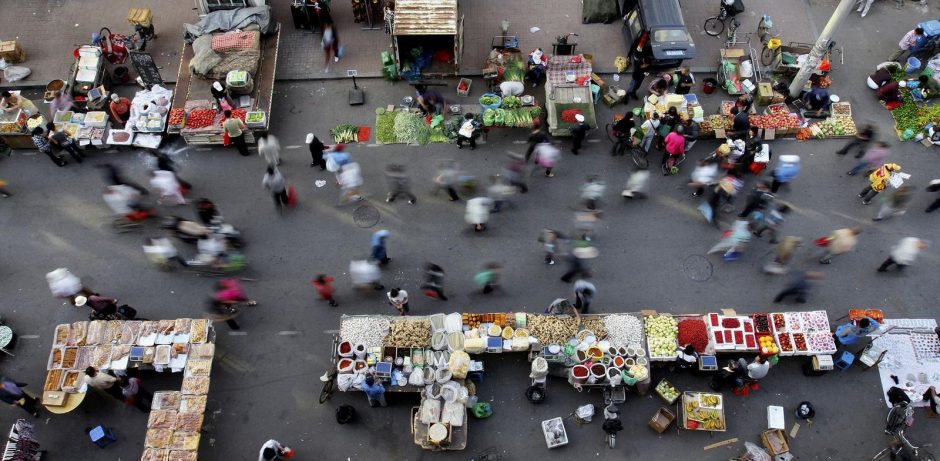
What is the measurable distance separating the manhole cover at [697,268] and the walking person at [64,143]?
1812 centimetres

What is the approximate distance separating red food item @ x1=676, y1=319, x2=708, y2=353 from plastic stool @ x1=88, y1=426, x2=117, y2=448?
45.4 feet

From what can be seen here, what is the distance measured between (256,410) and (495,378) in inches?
234

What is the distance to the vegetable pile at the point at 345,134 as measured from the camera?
2038 cm

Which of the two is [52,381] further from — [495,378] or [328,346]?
[495,378]

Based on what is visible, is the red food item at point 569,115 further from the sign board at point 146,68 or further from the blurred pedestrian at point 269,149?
the sign board at point 146,68

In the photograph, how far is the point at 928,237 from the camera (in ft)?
60.8

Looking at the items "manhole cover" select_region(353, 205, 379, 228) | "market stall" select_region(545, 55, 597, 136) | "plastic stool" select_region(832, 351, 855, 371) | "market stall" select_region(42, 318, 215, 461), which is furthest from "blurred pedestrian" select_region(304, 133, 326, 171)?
"plastic stool" select_region(832, 351, 855, 371)

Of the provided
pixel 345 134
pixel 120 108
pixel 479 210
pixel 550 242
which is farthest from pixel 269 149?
pixel 550 242

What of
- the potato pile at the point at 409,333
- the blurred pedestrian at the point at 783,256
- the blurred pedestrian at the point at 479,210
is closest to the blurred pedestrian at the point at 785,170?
the blurred pedestrian at the point at 783,256

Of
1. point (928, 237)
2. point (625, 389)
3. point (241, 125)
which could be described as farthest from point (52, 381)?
point (928, 237)

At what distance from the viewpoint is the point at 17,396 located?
49.2 ft

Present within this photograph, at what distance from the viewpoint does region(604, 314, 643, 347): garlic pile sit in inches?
631

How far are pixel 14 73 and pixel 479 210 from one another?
1631 centimetres

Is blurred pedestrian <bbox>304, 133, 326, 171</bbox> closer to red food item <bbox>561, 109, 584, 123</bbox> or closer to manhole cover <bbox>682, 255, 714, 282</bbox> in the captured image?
red food item <bbox>561, 109, 584, 123</bbox>
